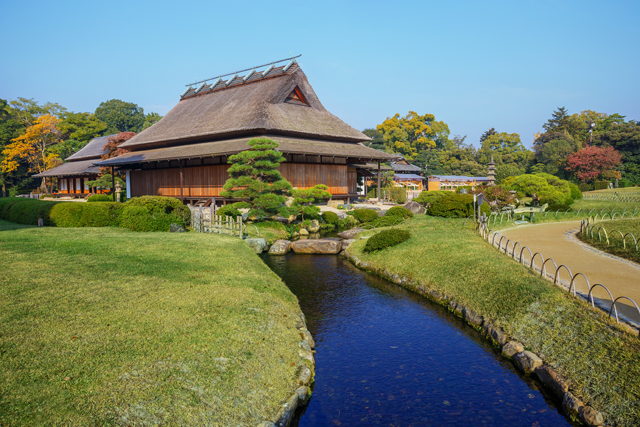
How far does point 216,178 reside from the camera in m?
30.9

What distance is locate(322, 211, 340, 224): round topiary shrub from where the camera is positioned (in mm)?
27094

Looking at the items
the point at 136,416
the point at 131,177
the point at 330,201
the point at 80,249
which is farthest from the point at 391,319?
the point at 131,177

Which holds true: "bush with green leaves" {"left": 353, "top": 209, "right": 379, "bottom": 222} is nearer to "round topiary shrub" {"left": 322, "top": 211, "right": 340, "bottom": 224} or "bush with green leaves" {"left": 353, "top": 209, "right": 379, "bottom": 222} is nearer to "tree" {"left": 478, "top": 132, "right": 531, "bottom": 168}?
"round topiary shrub" {"left": 322, "top": 211, "right": 340, "bottom": 224}

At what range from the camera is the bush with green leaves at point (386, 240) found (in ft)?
57.2

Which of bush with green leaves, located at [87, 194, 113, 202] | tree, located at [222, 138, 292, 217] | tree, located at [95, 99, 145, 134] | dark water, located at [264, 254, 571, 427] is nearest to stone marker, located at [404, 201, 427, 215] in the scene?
tree, located at [222, 138, 292, 217]

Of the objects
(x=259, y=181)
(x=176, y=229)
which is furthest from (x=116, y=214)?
(x=259, y=181)

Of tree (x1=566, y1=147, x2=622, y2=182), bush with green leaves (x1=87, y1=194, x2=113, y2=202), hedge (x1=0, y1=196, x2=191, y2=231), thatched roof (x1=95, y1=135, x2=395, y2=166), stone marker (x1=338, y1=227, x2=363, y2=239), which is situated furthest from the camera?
tree (x1=566, y1=147, x2=622, y2=182)

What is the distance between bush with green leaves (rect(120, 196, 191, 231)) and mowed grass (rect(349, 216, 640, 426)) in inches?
434

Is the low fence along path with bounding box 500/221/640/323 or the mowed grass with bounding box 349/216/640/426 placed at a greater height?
the low fence along path with bounding box 500/221/640/323

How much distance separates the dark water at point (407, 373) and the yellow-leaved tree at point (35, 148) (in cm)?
5749

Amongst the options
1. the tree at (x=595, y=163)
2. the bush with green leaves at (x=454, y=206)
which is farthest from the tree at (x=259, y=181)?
the tree at (x=595, y=163)

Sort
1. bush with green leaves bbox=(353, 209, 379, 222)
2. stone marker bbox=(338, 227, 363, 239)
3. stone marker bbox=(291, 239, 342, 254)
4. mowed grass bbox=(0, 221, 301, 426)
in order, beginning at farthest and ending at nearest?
bush with green leaves bbox=(353, 209, 379, 222), stone marker bbox=(338, 227, 363, 239), stone marker bbox=(291, 239, 342, 254), mowed grass bbox=(0, 221, 301, 426)

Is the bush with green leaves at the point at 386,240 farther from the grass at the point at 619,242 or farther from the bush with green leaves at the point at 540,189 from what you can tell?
the bush with green leaves at the point at 540,189

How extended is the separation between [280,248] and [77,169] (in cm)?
3840
